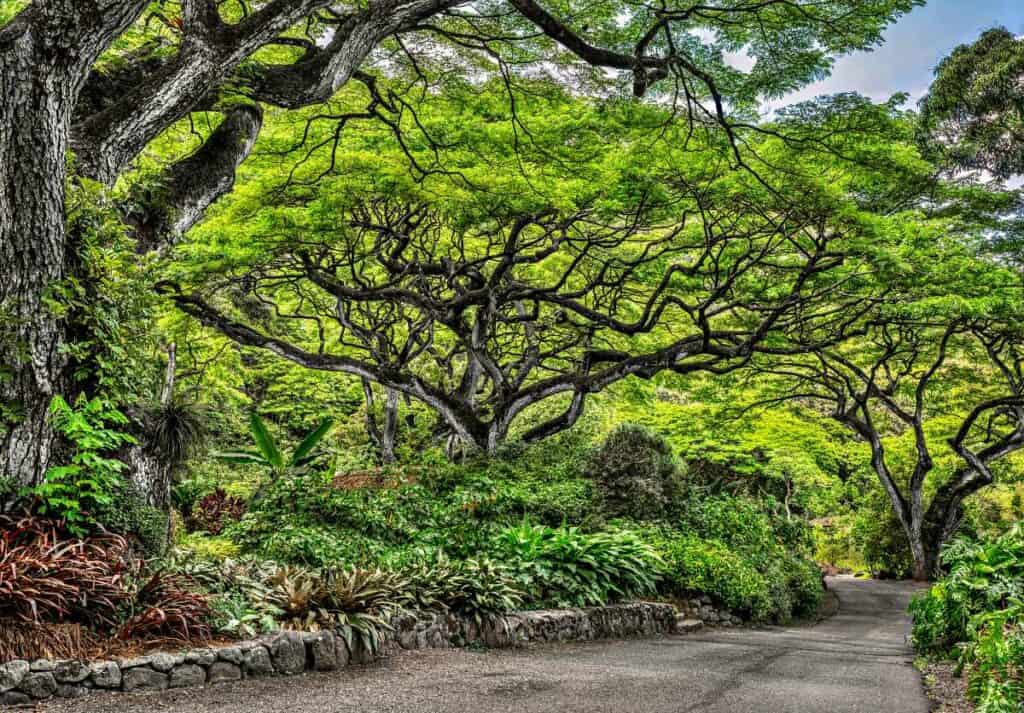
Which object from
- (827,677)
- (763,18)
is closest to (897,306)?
(763,18)

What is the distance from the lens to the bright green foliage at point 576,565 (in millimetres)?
8102

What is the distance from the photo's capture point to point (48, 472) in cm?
524

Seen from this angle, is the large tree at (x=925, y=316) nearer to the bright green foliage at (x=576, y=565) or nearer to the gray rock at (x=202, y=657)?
the bright green foliage at (x=576, y=565)

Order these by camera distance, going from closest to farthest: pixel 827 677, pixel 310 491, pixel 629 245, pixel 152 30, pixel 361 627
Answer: pixel 361 627 → pixel 827 677 → pixel 152 30 → pixel 310 491 → pixel 629 245

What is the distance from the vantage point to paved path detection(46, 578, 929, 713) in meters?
4.48

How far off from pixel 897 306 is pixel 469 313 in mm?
8053

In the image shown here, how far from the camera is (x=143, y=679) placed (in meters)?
4.49

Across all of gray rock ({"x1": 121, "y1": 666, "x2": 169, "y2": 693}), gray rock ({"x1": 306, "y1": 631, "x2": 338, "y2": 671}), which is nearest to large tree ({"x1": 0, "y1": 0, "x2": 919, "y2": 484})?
gray rock ({"x1": 121, "y1": 666, "x2": 169, "y2": 693})

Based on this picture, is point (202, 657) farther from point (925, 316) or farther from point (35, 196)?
point (925, 316)

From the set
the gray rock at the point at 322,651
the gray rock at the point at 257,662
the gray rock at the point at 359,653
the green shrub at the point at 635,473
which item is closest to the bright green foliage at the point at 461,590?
the gray rock at the point at 359,653

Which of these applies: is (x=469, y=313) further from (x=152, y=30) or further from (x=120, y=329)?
(x=120, y=329)

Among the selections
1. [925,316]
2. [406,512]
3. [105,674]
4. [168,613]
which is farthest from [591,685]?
[925,316]

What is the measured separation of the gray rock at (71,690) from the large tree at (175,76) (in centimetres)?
168

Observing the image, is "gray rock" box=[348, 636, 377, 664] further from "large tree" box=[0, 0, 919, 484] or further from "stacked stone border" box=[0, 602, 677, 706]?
"large tree" box=[0, 0, 919, 484]
